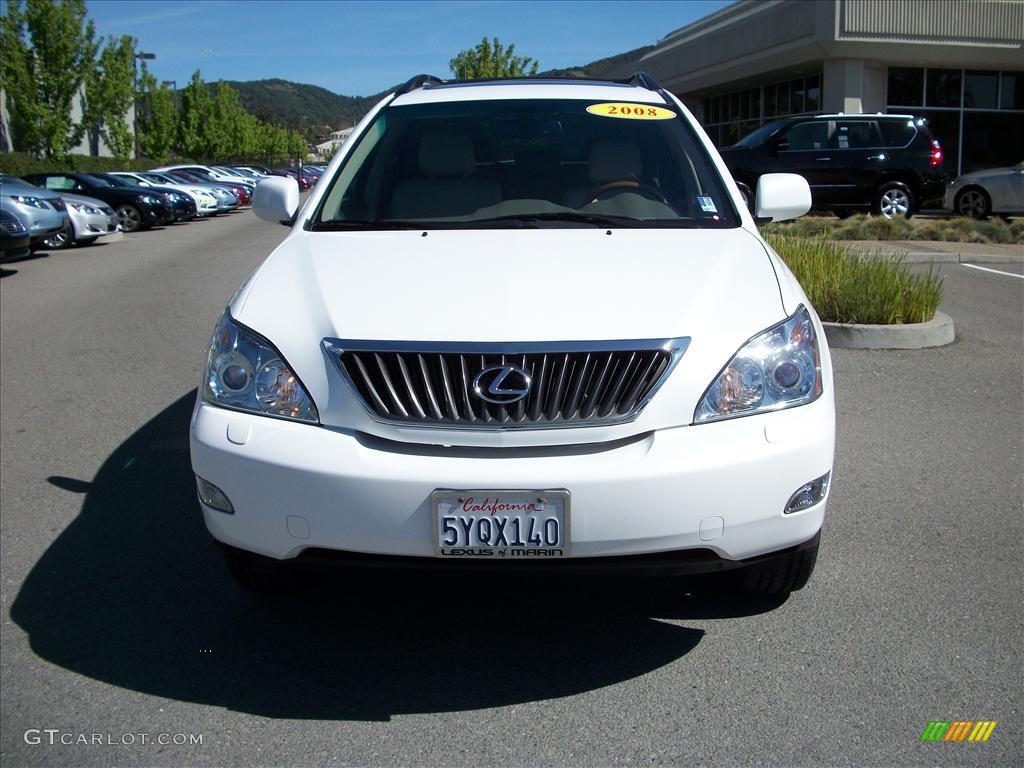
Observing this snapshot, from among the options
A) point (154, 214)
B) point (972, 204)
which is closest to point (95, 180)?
point (154, 214)

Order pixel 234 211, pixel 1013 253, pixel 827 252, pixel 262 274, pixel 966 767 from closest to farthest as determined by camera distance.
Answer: pixel 966 767
pixel 262 274
pixel 827 252
pixel 1013 253
pixel 234 211

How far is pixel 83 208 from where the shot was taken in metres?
19.9

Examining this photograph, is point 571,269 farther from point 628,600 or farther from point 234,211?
point 234,211

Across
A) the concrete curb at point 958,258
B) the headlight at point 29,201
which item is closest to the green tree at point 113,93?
the headlight at point 29,201

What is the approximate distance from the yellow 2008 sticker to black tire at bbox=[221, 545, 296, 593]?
8.19 feet

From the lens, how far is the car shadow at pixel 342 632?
3.11 meters

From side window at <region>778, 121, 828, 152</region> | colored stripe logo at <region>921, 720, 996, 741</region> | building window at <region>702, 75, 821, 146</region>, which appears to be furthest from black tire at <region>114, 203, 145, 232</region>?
colored stripe logo at <region>921, 720, 996, 741</region>

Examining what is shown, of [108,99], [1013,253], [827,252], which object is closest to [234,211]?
[108,99]

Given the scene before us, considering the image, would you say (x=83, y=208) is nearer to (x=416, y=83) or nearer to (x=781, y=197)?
(x=416, y=83)

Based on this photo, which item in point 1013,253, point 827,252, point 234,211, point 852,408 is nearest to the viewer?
point 852,408

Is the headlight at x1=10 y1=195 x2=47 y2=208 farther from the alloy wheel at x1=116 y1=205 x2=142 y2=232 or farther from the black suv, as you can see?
the black suv

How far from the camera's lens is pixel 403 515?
2.80 metres

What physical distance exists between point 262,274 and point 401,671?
1.41 m
